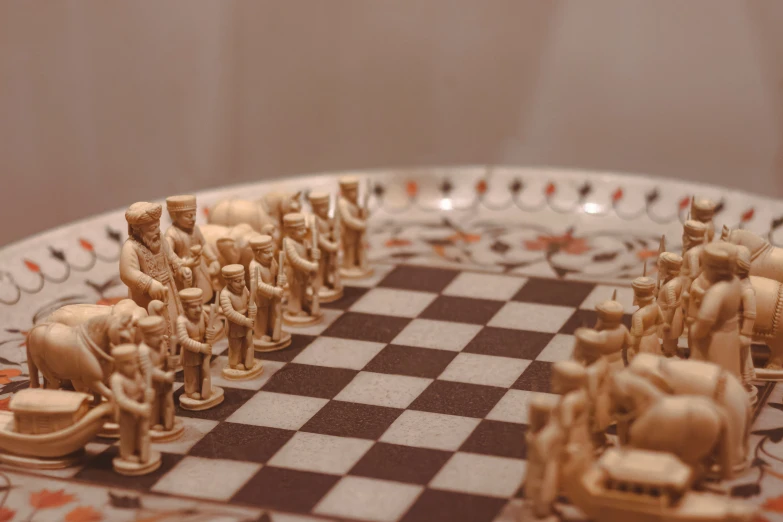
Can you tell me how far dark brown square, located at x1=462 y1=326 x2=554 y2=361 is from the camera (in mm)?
3752

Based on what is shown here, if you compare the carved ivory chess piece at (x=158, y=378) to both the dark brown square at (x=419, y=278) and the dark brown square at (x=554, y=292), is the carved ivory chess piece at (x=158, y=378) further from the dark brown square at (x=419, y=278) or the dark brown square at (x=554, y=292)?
the dark brown square at (x=554, y=292)

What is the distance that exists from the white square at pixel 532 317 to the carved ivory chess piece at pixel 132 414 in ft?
4.85

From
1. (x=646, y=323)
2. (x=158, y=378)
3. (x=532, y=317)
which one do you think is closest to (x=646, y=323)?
(x=646, y=323)

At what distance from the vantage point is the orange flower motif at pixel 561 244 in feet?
15.4

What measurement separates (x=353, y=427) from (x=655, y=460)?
3.30 feet

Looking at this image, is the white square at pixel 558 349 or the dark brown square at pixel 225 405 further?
the white square at pixel 558 349

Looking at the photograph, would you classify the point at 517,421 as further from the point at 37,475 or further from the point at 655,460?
the point at 37,475

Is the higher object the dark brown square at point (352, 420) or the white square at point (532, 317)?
the white square at point (532, 317)

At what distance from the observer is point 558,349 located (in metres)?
3.77

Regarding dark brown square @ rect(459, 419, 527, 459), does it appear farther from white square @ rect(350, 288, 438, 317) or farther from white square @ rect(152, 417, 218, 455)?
white square @ rect(350, 288, 438, 317)

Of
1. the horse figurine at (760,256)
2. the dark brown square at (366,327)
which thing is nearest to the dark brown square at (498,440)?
the dark brown square at (366,327)

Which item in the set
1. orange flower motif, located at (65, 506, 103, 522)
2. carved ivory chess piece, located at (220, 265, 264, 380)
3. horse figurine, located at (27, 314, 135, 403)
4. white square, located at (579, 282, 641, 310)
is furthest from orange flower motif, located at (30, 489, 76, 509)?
white square, located at (579, 282, 641, 310)

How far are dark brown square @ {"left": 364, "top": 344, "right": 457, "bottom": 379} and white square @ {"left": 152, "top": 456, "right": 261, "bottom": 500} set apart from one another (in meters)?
0.73

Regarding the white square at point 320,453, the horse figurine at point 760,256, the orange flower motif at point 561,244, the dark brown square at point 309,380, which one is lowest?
the white square at point 320,453
